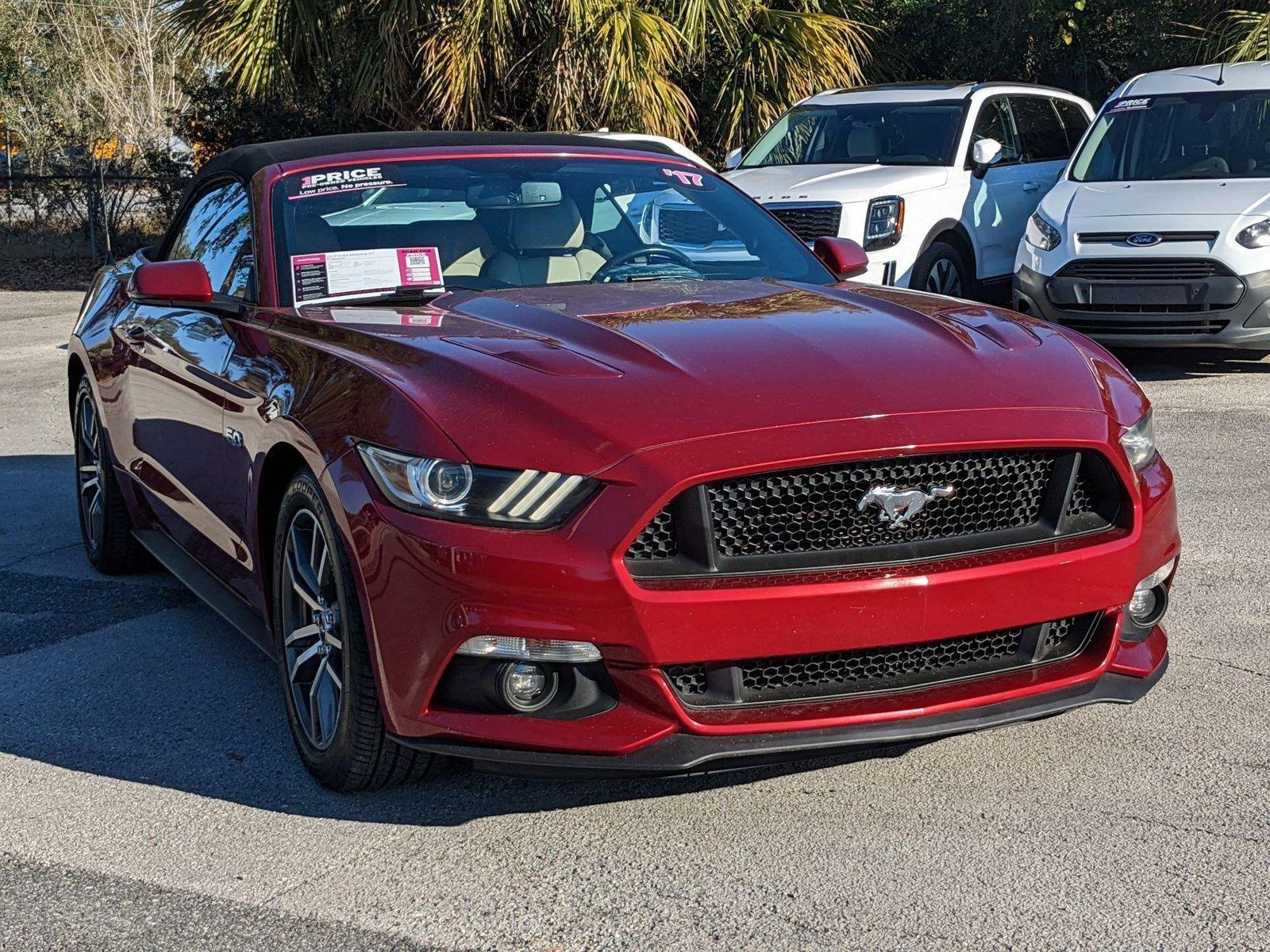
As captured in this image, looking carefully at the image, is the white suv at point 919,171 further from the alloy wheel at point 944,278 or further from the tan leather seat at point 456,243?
the tan leather seat at point 456,243

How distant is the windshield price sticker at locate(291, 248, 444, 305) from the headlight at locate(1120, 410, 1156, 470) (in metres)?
1.95

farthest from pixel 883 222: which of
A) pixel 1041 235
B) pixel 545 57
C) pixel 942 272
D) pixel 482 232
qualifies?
pixel 482 232

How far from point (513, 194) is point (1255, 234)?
599 cm

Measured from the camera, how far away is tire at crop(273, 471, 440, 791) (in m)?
3.43

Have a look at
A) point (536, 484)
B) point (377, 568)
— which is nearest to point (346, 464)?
point (377, 568)

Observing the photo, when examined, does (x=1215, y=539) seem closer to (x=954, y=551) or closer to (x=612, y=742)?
(x=954, y=551)

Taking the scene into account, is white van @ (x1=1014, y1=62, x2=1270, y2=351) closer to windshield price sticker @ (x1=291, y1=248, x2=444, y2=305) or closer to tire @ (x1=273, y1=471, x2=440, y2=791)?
windshield price sticker @ (x1=291, y1=248, x2=444, y2=305)

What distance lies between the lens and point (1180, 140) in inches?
415

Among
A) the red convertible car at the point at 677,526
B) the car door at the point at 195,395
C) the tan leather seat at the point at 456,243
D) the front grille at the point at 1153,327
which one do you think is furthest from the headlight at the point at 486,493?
the front grille at the point at 1153,327

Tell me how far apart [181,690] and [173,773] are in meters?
0.67

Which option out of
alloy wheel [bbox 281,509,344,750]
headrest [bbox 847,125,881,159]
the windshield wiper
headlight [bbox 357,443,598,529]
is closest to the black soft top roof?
the windshield wiper

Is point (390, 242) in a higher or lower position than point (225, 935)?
higher

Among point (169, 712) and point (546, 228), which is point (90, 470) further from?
point (546, 228)

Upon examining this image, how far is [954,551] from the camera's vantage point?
10.8 ft
